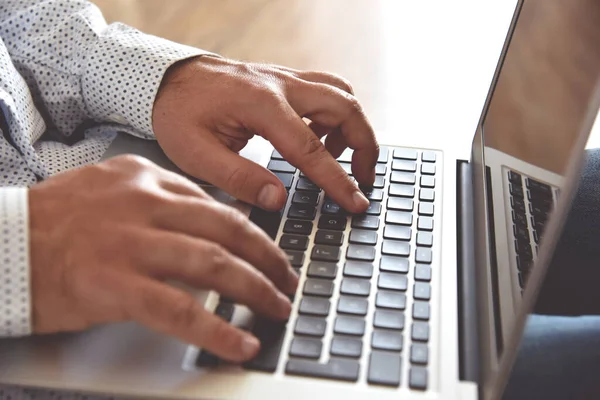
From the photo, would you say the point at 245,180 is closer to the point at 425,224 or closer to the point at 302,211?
the point at 302,211

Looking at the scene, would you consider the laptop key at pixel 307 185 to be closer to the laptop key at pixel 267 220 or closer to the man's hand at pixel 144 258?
the laptop key at pixel 267 220

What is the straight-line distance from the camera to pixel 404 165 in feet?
2.46

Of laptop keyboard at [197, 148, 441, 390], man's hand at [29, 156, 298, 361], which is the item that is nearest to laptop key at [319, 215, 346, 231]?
laptop keyboard at [197, 148, 441, 390]

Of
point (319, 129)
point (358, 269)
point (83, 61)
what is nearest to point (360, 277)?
point (358, 269)

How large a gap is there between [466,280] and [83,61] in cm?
48

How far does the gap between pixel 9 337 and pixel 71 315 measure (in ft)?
0.21

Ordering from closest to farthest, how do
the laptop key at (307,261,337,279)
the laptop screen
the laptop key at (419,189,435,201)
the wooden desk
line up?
1. the laptop screen
2. the laptop key at (307,261,337,279)
3. the laptop key at (419,189,435,201)
4. the wooden desk

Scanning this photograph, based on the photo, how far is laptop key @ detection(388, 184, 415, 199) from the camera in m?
0.71

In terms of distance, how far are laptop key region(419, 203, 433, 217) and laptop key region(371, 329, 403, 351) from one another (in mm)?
167

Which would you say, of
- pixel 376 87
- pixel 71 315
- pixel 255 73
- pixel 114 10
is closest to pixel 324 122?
pixel 255 73

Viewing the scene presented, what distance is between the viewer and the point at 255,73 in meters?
0.75

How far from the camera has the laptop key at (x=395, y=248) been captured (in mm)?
632

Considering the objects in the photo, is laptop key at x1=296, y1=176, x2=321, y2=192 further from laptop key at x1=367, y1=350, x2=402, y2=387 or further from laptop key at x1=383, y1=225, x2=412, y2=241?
laptop key at x1=367, y1=350, x2=402, y2=387

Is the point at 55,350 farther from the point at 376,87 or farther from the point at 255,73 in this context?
the point at 376,87
